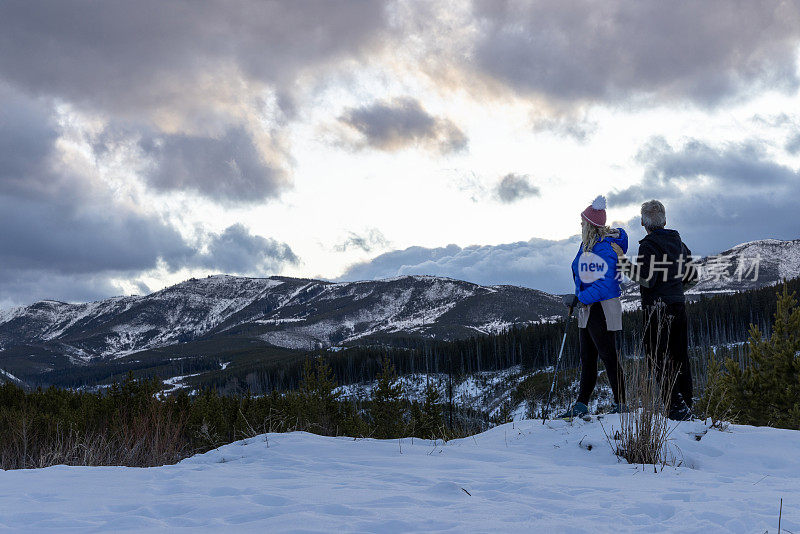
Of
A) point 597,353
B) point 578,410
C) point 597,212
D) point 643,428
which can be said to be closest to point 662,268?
point 597,212

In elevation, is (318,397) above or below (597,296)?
below

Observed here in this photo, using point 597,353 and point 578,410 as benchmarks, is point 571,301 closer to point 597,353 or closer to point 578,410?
point 597,353

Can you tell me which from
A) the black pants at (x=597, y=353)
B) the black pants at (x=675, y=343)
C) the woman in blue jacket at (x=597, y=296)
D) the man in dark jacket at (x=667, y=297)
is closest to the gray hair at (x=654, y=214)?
the man in dark jacket at (x=667, y=297)

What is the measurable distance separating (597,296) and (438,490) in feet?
12.8

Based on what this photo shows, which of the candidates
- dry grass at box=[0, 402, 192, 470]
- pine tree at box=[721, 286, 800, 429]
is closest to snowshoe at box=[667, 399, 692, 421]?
dry grass at box=[0, 402, 192, 470]

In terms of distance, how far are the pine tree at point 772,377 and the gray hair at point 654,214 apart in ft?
30.0

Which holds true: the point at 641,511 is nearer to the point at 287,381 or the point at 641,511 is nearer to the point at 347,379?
the point at 347,379

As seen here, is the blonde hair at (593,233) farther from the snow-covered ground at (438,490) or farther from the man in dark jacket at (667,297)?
the snow-covered ground at (438,490)

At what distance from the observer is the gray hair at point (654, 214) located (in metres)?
6.97

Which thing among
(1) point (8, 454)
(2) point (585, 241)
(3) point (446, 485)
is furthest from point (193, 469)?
(1) point (8, 454)

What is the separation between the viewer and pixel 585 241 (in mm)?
6867

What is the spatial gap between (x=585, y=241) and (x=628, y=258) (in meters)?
0.58

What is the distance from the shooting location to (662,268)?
6770 mm

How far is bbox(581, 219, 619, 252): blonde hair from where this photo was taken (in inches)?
267
